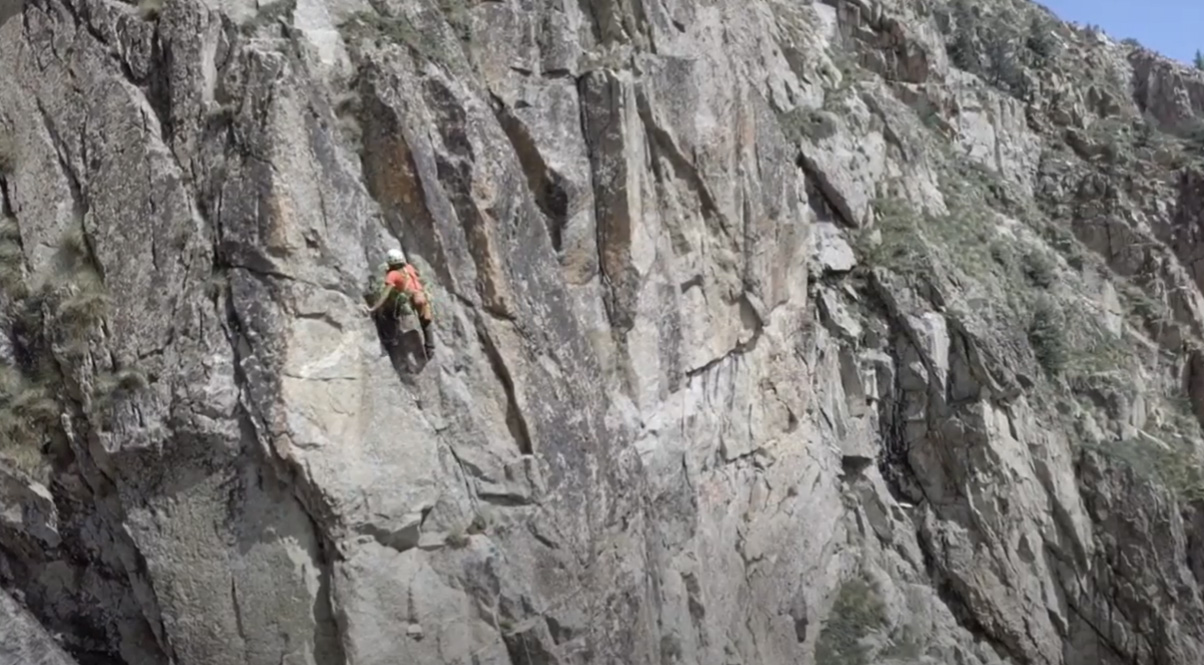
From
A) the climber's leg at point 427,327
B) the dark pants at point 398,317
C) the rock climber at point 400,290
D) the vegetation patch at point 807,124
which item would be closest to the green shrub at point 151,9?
the rock climber at point 400,290

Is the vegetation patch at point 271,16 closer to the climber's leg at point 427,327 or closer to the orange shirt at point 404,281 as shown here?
the orange shirt at point 404,281

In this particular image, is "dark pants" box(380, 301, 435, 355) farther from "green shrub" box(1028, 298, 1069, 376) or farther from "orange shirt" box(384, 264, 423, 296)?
"green shrub" box(1028, 298, 1069, 376)

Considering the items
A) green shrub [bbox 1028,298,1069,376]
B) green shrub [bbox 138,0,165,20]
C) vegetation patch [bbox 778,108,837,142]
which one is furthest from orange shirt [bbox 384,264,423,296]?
green shrub [bbox 1028,298,1069,376]

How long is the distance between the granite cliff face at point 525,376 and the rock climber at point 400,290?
0.29 m

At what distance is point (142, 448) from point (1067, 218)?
936 inches

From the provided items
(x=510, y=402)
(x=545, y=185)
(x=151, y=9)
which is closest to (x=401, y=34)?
(x=545, y=185)

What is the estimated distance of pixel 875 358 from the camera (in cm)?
1873

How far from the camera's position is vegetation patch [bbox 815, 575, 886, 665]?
15336 mm

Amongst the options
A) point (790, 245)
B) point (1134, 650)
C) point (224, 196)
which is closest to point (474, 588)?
point (224, 196)

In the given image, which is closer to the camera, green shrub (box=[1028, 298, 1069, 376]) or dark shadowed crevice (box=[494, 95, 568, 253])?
dark shadowed crevice (box=[494, 95, 568, 253])

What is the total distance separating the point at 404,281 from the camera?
415 inches

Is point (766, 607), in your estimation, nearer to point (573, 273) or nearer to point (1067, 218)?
point (573, 273)

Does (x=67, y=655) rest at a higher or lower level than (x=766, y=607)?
higher

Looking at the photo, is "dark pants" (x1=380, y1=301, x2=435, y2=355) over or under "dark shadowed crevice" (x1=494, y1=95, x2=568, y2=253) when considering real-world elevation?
under
